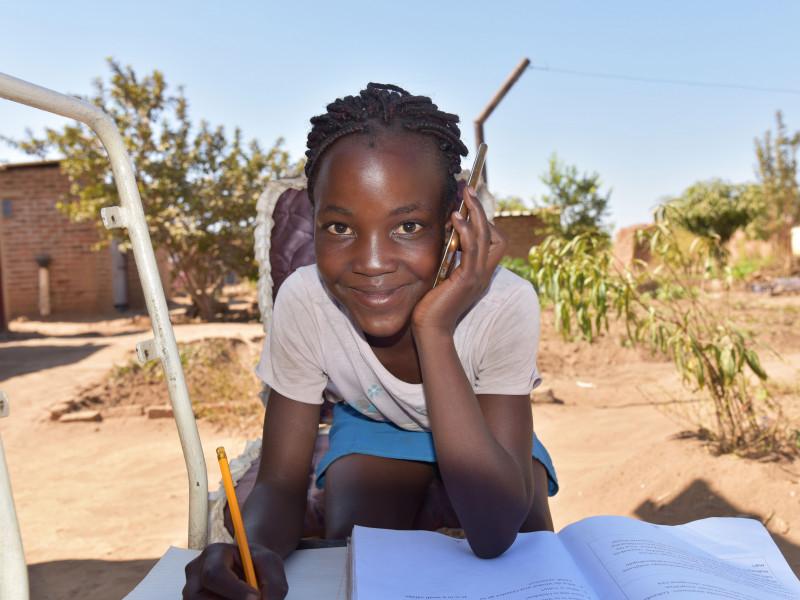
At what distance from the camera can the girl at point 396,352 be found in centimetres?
118

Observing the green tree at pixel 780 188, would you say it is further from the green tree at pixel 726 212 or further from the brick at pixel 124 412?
the brick at pixel 124 412

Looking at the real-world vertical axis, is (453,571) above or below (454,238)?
below

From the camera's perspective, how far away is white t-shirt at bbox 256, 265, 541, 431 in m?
1.42

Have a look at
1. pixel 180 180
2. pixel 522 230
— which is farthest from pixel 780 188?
pixel 180 180

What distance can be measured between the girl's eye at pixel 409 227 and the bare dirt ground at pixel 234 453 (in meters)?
1.96

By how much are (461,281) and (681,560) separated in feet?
1.89

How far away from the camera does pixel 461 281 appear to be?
1238 mm

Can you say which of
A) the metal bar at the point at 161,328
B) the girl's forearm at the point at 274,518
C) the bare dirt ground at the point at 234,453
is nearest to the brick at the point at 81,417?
the bare dirt ground at the point at 234,453

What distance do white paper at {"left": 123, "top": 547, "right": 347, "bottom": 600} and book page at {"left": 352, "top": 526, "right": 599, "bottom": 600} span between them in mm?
66

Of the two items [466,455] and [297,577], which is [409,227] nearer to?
[466,455]

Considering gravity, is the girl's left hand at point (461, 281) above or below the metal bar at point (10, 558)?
above

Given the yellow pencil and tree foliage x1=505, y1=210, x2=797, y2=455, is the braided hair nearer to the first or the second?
the yellow pencil

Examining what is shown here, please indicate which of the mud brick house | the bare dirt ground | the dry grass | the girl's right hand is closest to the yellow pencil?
the girl's right hand

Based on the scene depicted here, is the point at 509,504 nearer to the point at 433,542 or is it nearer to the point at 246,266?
the point at 433,542
